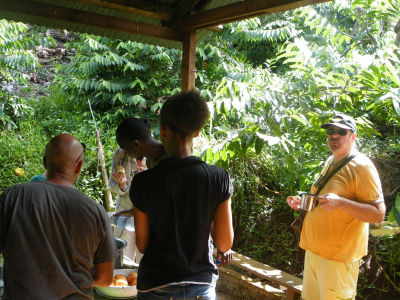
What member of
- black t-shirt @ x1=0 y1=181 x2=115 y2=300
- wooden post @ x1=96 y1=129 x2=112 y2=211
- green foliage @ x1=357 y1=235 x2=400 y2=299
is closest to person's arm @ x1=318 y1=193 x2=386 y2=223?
black t-shirt @ x1=0 y1=181 x2=115 y2=300

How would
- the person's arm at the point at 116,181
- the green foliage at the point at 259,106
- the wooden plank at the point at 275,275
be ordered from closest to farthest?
the person's arm at the point at 116,181 → the wooden plank at the point at 275,275 → the green foliage at the point at 259,106

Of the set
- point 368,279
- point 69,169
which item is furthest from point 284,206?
point 69,169

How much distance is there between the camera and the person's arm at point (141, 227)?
1420 millimetres

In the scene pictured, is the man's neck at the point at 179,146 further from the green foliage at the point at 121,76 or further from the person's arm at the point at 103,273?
the green foliage at the point at 121,76

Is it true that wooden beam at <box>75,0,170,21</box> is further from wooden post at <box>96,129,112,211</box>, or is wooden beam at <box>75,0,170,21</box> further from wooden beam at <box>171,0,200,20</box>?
wooden post at <box>96,129,112,211</box>

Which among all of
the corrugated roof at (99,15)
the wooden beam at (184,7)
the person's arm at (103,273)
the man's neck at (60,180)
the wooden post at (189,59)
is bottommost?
the person's arm at (103,273)

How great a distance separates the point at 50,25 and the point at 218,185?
2.38 meters

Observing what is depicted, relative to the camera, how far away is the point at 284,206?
471 cm

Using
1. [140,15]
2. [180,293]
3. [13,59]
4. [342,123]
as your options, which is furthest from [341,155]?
[13,59]

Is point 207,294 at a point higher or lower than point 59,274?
lower

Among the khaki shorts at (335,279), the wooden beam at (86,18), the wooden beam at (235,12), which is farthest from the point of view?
the wooden beam at (86,18)

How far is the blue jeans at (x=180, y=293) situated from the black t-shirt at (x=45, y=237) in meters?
0.27

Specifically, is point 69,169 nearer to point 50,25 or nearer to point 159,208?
point 159,208

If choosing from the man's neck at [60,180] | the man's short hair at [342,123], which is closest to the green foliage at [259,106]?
the man's short hair at [342,123]
